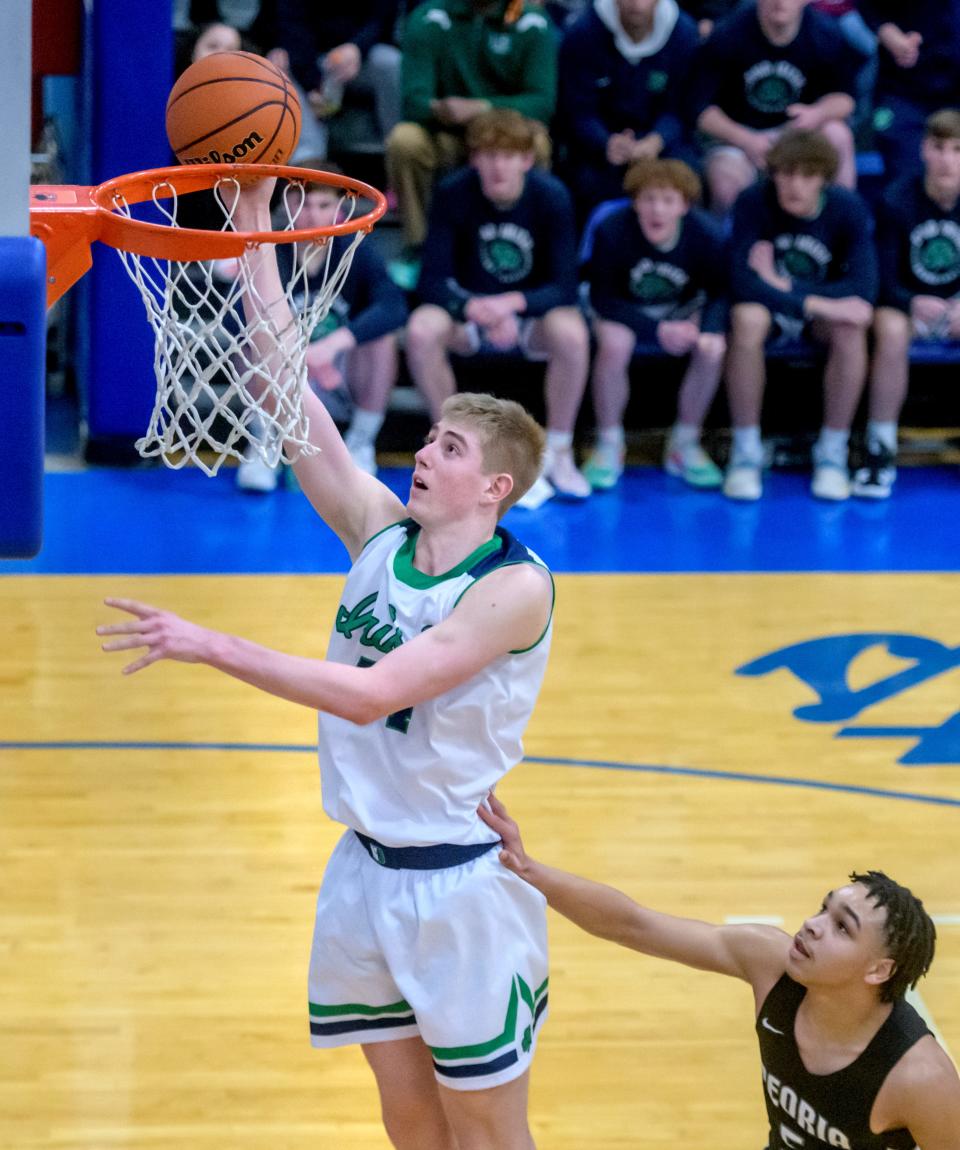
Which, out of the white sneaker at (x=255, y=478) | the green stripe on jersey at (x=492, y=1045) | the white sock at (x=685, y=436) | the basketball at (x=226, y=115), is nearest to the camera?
the green stripe on jersey at (x=492, y=1045)

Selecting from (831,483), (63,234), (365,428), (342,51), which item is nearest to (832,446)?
(831,483)

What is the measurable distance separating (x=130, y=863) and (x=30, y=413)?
9.67 ft

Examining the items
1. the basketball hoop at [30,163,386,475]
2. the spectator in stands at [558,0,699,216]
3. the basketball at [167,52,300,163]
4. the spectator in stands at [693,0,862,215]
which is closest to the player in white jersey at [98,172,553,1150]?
the basketball hoop at [30,163,386,475]

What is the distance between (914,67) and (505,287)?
299 cm

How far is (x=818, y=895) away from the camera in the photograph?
552cm

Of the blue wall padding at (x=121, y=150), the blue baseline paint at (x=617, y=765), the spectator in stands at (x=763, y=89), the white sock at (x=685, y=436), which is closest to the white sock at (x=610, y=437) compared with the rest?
the white sock at (x=685, y=436)

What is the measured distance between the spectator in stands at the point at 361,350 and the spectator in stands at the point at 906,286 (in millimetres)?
2532

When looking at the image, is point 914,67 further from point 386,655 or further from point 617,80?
point 386,655

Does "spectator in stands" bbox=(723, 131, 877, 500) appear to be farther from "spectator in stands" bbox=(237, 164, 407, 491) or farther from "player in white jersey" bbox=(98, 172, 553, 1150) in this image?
"player in white jersey" bbox=(98, 172, 553, 1150)

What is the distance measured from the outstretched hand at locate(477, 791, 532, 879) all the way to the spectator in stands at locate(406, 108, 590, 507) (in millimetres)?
5518

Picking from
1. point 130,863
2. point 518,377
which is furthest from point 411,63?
point 130,863

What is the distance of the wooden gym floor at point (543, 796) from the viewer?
4.62m

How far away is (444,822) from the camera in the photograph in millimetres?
3650

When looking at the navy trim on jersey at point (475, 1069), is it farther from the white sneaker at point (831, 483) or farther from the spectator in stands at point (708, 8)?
the spectator in stands at point (708, 8)
